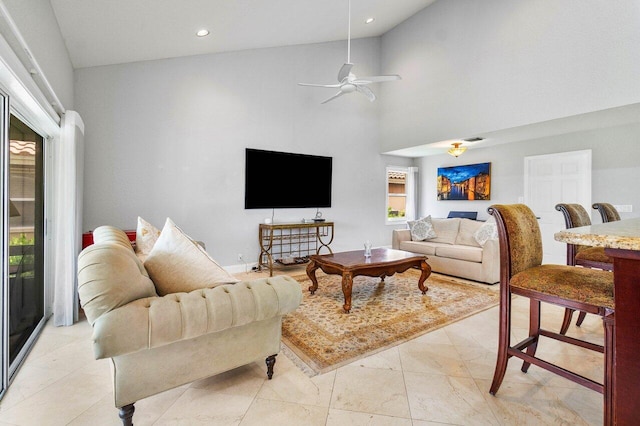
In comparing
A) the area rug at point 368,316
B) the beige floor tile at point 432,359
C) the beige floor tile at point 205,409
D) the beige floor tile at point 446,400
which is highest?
the area rug at point 368,316

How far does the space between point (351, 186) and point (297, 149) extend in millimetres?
1415

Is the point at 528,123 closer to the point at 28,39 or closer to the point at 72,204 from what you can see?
the point at 28,39

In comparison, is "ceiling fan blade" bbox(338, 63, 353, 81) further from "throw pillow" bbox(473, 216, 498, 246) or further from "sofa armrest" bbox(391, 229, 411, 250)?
"throw pillow" bbox(473, 216, 498, 246)

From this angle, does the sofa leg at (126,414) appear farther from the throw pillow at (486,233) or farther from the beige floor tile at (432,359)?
the throw pillow at (486,233)

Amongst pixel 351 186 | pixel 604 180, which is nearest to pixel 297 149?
pixel 351 186

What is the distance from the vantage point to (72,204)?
9.18 feet

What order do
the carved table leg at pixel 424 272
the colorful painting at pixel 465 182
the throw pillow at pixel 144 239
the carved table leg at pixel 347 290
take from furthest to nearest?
the colorful painting at pixel 465 182, the carved table leg at pixel 424 272, the carved table leg at pixel 347 290, the throw pillow at pixel 144 239

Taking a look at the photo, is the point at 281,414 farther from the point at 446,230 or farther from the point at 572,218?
the point at 446,230

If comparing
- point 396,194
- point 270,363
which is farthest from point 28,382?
point 396,194

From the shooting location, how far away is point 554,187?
525 cm

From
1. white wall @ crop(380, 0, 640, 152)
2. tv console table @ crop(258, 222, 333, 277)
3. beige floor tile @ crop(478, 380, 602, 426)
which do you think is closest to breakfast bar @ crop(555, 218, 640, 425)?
beige floor tile @ crop(478, 380, 602, 426)

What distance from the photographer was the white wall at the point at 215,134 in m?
3.86

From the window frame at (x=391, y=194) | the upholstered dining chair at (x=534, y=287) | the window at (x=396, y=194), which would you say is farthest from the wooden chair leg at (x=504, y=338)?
the window at (x=396, y=194)

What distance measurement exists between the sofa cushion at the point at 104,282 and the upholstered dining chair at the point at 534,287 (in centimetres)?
194
